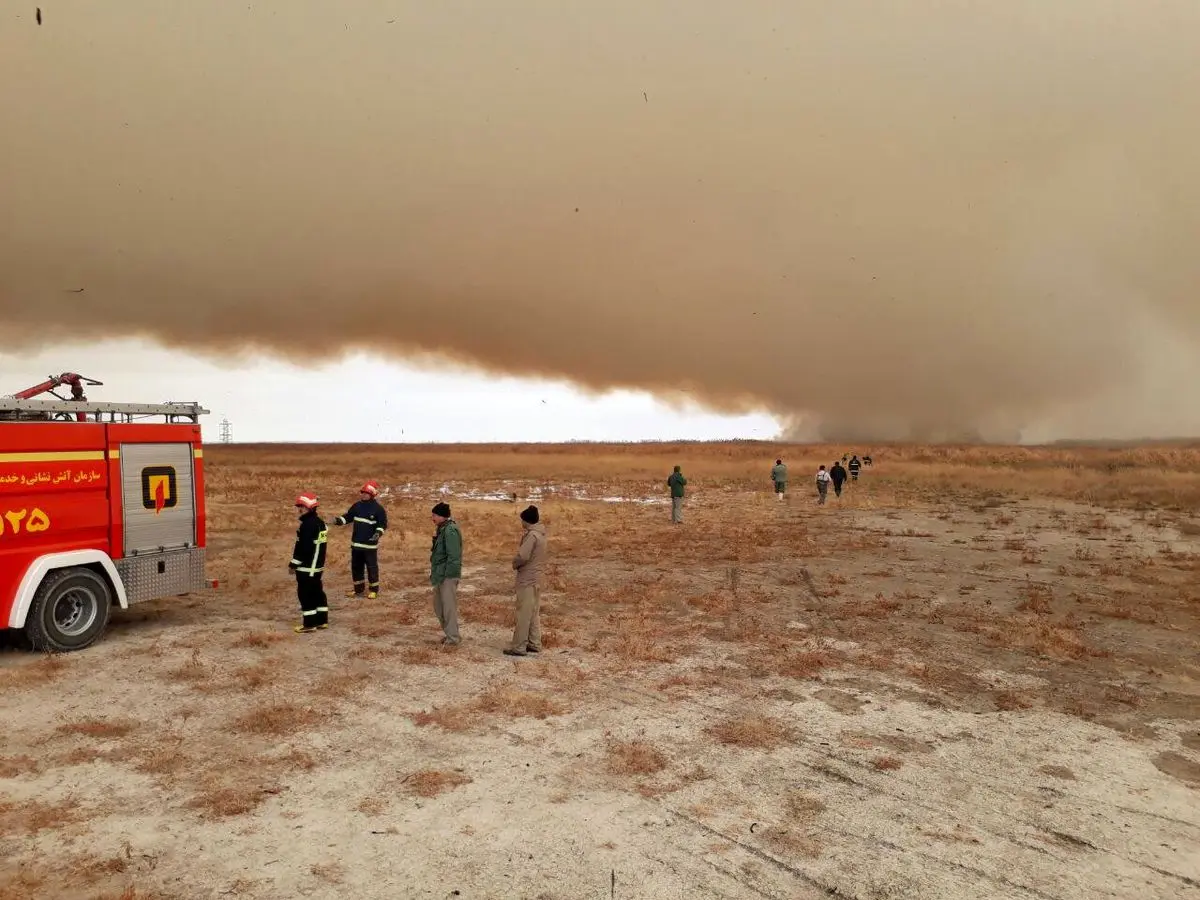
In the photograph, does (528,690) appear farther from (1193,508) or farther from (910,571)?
(1193,508)

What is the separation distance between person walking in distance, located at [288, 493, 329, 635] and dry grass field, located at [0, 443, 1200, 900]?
0.45 metres

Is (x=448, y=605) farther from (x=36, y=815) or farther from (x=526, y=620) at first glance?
(x=36, y=815)

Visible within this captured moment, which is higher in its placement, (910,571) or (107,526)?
(107,526)

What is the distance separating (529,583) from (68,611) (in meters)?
6.66

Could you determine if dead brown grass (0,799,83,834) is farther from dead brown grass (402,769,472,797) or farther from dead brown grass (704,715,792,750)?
dead brown grass (704,715,792,750)

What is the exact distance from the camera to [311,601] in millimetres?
11602

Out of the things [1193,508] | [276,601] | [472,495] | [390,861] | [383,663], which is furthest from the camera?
[472,495]

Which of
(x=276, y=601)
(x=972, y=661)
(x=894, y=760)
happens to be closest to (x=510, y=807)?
(x=894, y=760)

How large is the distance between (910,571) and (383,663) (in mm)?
12896

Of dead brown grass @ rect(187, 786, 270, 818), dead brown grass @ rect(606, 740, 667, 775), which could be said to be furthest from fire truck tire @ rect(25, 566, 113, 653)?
dead brown grass @ rect(606, 740, 667, 775)

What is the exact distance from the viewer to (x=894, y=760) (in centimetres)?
701

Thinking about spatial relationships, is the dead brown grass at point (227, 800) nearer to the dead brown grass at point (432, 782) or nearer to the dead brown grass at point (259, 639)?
the dead brown grass at point (432, 782)

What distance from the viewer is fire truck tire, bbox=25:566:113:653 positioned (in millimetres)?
9922

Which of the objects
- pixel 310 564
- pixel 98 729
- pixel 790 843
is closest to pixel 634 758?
pixel 790 843
